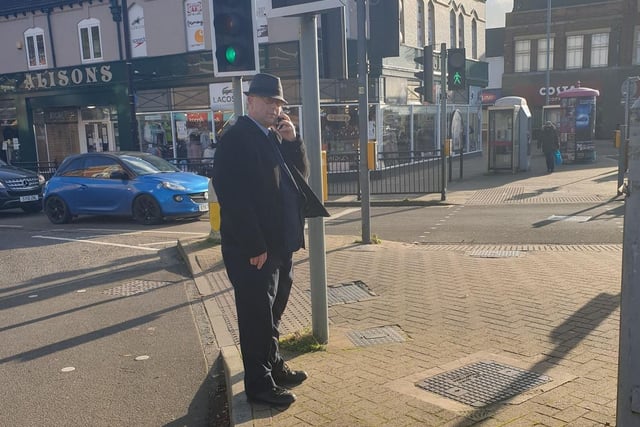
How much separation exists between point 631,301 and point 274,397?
2.05m

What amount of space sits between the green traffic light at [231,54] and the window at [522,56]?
39.4 meters

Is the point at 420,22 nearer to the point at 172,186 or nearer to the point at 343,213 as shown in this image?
the point at 343,213

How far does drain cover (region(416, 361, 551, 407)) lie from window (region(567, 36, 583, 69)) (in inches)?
1622

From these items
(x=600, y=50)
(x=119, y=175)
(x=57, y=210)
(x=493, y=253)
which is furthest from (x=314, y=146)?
(x=600, y=50)

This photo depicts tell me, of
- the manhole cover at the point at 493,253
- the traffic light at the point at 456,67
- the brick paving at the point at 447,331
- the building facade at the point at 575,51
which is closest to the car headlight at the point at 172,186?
the brick paving at the point at 447,331

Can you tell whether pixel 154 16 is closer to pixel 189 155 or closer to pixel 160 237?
pixel 189 155

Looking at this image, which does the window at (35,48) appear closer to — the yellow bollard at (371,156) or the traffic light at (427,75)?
the traffic light at (427,75)

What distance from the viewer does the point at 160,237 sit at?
36.2 ft

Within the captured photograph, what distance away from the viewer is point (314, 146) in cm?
437

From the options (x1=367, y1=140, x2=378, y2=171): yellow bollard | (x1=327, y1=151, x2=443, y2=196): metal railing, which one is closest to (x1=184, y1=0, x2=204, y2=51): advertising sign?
(x1=327, y1=151, x2=443, y2=196): metal railing

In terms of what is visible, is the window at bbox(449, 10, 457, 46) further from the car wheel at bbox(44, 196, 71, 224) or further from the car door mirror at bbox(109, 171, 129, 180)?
the car wheel at bbox(44, 196, 71, 224)

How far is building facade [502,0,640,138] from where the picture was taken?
38.3m

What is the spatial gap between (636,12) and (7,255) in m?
40.4

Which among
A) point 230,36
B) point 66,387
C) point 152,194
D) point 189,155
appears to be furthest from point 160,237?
point 189,155
